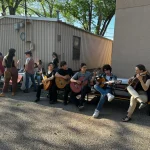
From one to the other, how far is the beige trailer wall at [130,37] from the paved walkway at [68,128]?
62.4 inches

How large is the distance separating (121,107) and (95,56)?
856 centimetres

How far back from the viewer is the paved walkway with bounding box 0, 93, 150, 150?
3297mm

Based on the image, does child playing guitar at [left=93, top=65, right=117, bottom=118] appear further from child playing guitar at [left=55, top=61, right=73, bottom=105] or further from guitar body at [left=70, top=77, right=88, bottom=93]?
child playing guitar at [left=55, top=61, right=73, bottom=105]

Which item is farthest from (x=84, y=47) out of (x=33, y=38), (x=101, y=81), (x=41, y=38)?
(x=101, y=81)

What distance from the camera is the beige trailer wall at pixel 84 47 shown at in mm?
9470

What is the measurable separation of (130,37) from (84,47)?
5717mm

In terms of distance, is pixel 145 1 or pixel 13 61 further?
pixel 13 61

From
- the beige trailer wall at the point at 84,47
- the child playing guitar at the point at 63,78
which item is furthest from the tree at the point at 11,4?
the child playing guitar at the point at 63,78

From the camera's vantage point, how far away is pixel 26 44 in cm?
950

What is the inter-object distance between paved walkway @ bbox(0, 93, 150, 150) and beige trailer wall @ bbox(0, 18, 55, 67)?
156 inches

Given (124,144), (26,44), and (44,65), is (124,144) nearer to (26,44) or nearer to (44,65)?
(44,65)

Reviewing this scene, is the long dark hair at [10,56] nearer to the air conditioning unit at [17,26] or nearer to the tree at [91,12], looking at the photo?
the air conditioning unit at [17,26]

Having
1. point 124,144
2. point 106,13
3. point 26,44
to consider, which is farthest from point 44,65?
point 106,13

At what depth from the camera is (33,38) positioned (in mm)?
9289
